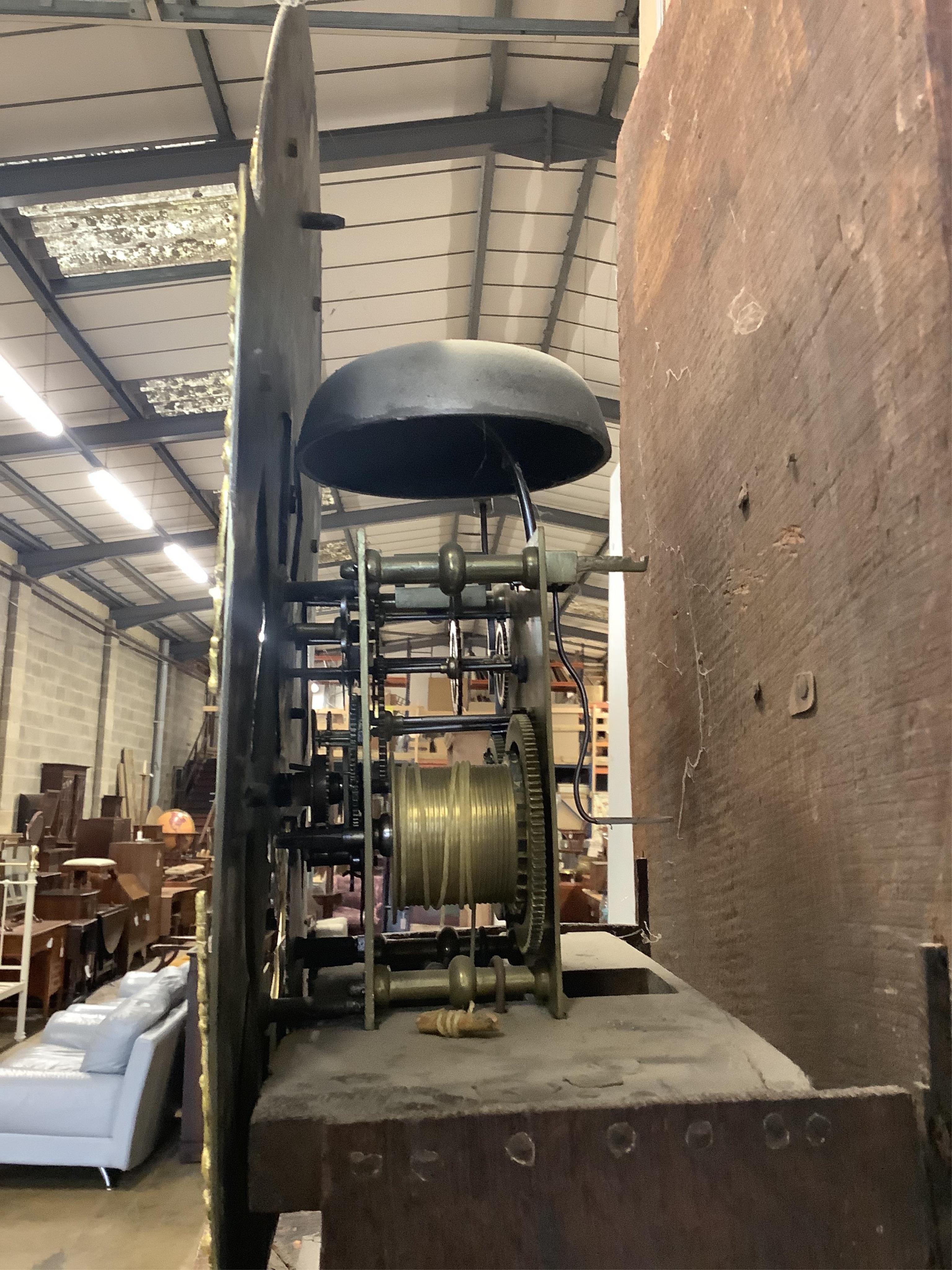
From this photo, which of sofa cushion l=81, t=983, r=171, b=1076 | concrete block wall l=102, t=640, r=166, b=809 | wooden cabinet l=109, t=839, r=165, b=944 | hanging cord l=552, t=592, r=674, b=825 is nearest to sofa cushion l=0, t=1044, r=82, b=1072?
sofa cushion l=81, t=983, r=171, b=1076

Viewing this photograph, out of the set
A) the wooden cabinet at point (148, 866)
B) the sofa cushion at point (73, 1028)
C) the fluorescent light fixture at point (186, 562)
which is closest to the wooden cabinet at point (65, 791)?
the wooden cabinet at point (148, 866)

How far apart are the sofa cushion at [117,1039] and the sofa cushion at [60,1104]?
0.18ft

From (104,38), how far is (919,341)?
5592 millimetres

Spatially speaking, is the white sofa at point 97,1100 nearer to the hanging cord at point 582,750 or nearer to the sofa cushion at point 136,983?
the sofa cushion at point 136,983

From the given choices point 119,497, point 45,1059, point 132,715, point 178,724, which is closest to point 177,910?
point 119,497

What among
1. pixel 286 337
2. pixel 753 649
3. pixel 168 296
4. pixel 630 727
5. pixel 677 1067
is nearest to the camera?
pixel 677 1067

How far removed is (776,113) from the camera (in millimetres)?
1175

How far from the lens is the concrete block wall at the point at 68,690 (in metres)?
12.3

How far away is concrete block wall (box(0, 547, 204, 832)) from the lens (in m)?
12.3

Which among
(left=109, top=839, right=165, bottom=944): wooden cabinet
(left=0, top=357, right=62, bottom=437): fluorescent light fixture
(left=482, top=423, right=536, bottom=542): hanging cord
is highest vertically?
(left=0, top=357, right=62, bottom=437): fluorescent light fixture

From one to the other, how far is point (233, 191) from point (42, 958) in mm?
6416

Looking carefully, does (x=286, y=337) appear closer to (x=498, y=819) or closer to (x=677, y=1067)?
(x=498, y=819)

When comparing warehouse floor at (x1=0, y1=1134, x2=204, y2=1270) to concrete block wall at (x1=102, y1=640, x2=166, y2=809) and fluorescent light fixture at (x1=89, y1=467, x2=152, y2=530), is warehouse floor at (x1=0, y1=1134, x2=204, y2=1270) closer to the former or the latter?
fluorescent light fixture at (x1=89, y1=467, x2=152, y2=530)

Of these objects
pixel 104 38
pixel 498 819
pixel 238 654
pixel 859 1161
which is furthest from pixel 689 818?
pixel 104 38
